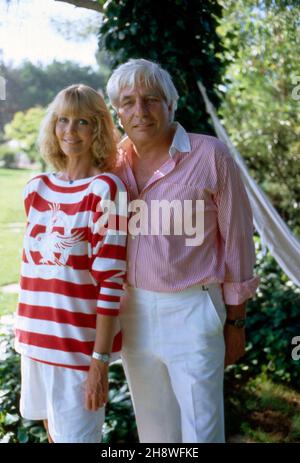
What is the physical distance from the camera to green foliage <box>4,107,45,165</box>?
3.00 metres

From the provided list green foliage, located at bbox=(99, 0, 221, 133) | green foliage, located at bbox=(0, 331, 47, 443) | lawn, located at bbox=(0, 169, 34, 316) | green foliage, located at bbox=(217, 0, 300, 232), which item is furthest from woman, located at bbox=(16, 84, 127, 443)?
green foliage, located at bbox=(217, 0, 300, 232)

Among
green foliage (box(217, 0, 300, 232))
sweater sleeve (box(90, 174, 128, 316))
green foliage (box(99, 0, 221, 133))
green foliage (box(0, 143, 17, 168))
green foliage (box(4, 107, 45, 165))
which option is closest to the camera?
sweater sleeve (box(90, 174, 128, 316))

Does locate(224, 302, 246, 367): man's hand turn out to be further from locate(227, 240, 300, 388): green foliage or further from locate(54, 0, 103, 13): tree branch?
locate(54, 0, 103, 13): tree branch

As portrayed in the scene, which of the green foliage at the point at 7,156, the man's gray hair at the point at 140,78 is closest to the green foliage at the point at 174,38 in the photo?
the man's gray hair at the point at 140,78

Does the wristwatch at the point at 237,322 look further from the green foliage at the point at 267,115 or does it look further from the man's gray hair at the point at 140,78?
the green foliage at the point at 267,115

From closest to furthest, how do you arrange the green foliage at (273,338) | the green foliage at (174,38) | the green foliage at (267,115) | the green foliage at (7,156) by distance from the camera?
the green foliage at (174,38) < the green foliage at (273,338) < the green foliage at (7,156) < the green foliage at (267,115)

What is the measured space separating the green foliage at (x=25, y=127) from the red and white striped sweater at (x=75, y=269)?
5.13ft

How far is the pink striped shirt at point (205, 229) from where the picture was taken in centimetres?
144

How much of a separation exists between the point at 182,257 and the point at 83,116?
1.51ft

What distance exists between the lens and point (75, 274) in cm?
142

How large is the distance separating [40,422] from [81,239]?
108 centimetres

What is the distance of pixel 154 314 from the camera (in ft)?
4.81

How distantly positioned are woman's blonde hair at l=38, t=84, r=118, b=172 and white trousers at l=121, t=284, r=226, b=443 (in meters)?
0.38

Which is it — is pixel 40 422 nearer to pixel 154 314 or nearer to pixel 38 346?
pixel 38 346
